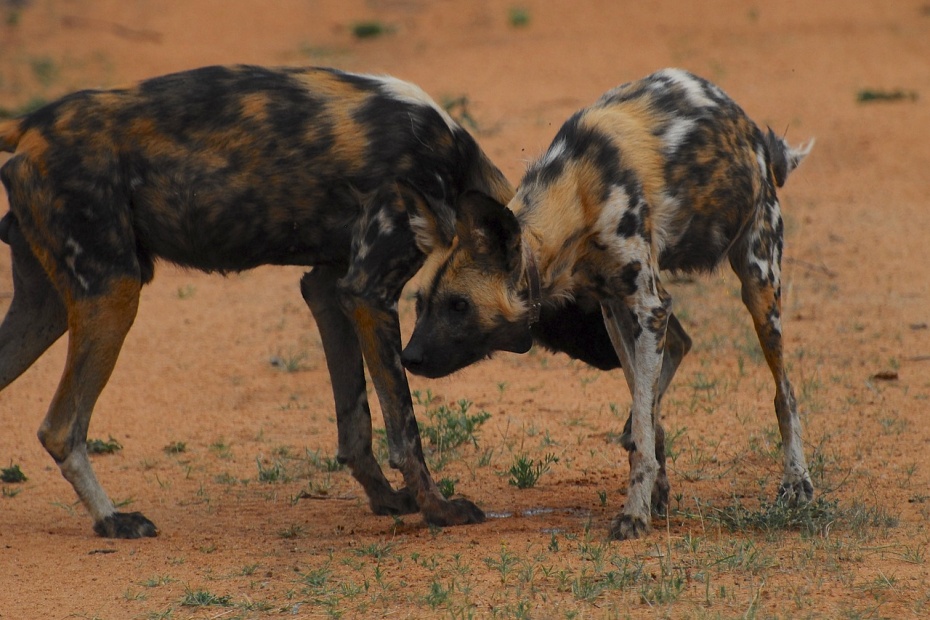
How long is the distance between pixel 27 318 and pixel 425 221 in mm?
1600

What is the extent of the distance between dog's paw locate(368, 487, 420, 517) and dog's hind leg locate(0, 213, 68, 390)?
1346 mm

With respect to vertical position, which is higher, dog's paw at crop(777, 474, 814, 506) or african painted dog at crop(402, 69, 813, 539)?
african painted dog at crop(402, 69, 813, 539)

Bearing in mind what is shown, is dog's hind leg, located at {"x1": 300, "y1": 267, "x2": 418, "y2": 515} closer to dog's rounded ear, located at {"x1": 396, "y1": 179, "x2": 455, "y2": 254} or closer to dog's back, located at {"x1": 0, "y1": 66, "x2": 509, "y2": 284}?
dog's back, located at {"x1": 0, "y1": 66, "x2": 509, "y2": 284}

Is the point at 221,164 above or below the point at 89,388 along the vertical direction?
above

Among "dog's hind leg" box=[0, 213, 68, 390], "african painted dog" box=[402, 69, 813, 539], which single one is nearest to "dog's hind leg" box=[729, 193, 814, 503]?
"african painted dog" box=[402, 69, 813, 539]

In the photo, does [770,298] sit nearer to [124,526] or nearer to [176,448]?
[124,526]

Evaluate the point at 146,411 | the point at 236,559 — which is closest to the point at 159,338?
the point at 146,411

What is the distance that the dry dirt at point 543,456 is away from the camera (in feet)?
11.9

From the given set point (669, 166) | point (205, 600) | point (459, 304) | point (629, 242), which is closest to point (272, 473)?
point (459, 304)

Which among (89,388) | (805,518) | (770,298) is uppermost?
(770,298)

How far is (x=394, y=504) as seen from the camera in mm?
4855

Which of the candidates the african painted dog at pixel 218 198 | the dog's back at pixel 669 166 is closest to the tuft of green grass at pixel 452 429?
the african painted dog at pixel 218 198

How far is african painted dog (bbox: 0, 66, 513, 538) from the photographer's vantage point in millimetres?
4422

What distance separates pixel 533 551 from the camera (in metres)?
3.98
